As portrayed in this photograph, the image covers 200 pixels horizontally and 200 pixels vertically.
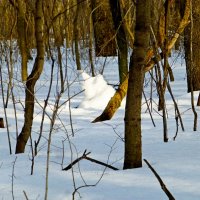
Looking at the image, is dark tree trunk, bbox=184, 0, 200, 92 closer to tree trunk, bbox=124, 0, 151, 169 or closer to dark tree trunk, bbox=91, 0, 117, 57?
tree trunk, bbox=124, 0, 151, 169

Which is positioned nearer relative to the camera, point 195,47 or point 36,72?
point 36,72

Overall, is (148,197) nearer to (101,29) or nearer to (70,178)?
(70,178)

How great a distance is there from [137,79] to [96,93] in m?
4.80

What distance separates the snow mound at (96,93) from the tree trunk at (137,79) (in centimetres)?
447

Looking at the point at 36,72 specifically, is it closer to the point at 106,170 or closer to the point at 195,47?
the point at 106,170

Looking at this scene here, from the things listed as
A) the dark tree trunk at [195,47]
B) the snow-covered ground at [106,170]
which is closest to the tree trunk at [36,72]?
the snow-covered ground at [106,170]

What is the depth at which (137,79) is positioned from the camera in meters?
2.77

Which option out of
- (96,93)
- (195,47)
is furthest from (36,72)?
(195,47)

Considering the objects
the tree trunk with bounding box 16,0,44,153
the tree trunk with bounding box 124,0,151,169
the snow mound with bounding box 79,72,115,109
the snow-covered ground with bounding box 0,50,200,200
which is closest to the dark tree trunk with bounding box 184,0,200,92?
the snow mound with bounding box 79,72,115,109

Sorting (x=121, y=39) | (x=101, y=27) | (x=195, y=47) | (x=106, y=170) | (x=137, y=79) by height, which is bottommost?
(x=106, y=170)

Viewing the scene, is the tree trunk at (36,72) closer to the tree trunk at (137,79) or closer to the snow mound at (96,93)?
the tree trunk at (137,79)

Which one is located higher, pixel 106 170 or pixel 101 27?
pixel 101 27

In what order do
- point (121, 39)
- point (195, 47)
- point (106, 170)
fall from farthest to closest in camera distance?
point (121, 39) < point (195, 47) < point (106, 170)

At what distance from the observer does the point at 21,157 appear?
3803 mm
